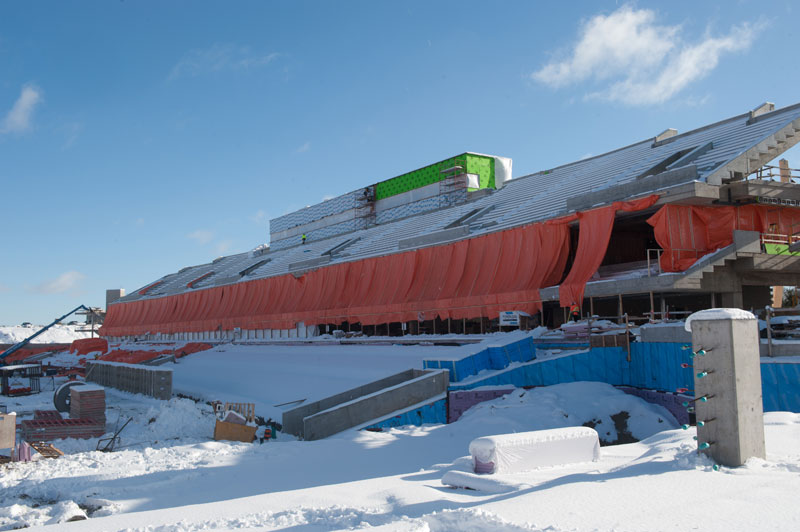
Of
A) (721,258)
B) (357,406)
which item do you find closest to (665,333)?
(721,258)

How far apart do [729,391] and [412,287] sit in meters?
24.1

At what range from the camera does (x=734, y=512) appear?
5.64m

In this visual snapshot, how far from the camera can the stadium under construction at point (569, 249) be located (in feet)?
66.8

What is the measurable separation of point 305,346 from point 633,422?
69.8 feet

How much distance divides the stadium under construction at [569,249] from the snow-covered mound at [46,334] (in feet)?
124

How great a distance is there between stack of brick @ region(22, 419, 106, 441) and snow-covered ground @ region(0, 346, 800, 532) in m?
0.65

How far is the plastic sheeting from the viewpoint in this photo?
2472cm

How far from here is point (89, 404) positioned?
16344 millimetres

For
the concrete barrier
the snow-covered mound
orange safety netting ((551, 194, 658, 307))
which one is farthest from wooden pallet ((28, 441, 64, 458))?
the snow-covered mound

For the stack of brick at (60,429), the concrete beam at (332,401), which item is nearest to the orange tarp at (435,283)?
the concrete beam at (332,401)

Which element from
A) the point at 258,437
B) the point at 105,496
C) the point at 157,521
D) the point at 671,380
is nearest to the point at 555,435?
the point at 157,521

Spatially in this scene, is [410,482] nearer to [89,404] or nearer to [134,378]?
[89,404]

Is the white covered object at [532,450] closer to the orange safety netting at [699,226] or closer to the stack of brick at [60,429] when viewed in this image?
the stack of brick at [60,429]

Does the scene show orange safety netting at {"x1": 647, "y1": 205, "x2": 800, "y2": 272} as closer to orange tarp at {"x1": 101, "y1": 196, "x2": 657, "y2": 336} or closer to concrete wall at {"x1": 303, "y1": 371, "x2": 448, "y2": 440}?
orange tarp at {"x1": 101, "y1": 196, "x2": 657, "y2": 336}
